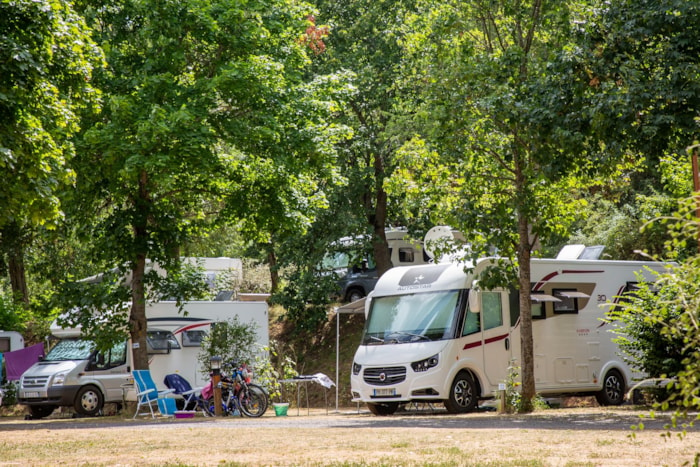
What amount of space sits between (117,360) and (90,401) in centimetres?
108

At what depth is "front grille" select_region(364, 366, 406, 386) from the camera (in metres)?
15.9

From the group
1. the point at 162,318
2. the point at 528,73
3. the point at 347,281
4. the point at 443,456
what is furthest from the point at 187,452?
the point at 347,281

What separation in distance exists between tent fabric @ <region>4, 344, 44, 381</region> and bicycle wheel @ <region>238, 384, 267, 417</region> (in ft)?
32.9

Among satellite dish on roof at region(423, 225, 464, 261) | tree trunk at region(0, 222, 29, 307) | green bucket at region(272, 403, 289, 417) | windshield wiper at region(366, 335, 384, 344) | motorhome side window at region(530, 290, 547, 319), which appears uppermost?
tree trunk at region(0, 222, 29, 307)

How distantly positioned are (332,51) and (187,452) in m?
19.8

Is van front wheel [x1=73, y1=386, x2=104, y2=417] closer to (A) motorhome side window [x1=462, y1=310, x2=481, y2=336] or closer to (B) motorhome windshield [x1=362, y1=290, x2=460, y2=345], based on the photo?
(B) motorhome windshield [x1=362, y1=290, x2=460, y2=345]

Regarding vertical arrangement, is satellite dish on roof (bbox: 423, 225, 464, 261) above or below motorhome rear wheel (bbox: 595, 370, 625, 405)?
above

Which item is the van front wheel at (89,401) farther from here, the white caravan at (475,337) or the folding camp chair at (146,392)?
the white caravan at (475,337)

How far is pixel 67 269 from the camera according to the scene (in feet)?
97.3

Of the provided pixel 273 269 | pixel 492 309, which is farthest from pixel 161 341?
pixel 492 309

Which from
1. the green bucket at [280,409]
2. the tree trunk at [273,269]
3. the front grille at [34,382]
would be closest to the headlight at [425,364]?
the green bucket at [280,409]

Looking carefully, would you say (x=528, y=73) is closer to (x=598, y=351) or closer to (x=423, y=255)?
(x=598, y=351)

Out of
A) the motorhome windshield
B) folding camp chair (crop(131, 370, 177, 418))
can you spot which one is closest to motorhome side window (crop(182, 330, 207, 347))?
folding camp chair (crop(131, 370, 177, 418))

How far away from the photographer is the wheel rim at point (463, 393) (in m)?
15.9
